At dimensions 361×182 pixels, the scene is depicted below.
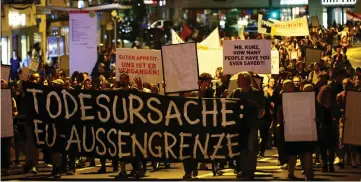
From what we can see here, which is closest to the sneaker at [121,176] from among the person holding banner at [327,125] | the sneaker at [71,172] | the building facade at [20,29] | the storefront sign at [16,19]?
the sneaker at [71,172]

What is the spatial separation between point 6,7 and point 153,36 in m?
20.4

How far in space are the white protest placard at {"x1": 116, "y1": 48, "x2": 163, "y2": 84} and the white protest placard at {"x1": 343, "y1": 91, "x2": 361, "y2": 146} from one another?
391cm

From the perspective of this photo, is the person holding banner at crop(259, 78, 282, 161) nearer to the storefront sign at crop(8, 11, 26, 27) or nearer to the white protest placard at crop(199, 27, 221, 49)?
the white protest placard at crop(199, 27, 221, 49)

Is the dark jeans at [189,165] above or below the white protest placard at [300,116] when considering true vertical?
below

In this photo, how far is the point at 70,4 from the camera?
1982 inches

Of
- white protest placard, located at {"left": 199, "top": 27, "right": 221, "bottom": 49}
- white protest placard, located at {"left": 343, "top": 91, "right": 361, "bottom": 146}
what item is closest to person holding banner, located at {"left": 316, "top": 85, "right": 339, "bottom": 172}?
white protest placard, located at {"left": 343, "top": 91, "right": 361, "bottom": 146}

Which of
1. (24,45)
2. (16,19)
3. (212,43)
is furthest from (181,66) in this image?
(24,45)

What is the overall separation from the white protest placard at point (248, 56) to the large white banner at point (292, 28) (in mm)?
14115

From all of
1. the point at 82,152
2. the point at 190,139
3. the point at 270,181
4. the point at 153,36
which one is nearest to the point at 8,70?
the point at 82,152

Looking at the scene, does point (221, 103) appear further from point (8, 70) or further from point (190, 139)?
point (8, 70)

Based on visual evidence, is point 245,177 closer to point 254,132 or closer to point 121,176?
point 254,132

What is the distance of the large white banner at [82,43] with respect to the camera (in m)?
29.4

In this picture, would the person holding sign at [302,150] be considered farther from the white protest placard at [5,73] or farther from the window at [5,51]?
the window at [5,51]

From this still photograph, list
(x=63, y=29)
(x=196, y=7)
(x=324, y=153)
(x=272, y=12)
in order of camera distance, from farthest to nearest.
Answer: (x=196, y=7)
(x=272, y=12)
(x=63, y=29)
(x=324, y=153)
